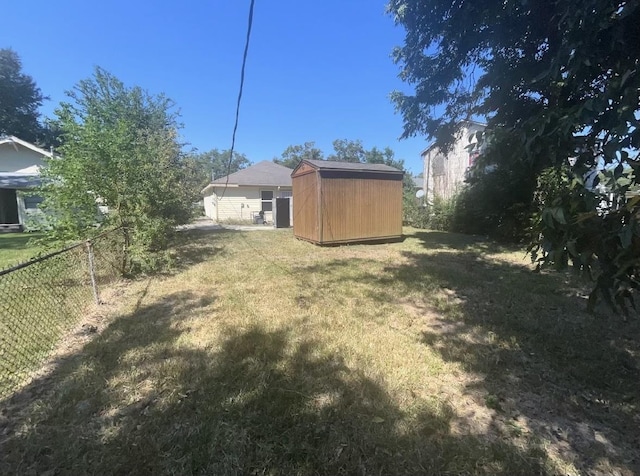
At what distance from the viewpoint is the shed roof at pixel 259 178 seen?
19.0 m

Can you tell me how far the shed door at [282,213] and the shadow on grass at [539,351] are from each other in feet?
32.7

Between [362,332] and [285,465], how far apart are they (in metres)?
1.87

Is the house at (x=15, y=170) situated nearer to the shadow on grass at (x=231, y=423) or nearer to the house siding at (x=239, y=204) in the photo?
the house siding at (x=239, y=204)

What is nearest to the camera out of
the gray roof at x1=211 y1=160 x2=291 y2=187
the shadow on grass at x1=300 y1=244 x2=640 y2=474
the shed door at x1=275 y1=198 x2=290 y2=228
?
the shadow on grass at x1=300 y1=244 x2=640 y2=474

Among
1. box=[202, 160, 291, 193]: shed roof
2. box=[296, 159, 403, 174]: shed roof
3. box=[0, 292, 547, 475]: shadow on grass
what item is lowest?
box=[0, 292, 547, 475]: shadow on grass

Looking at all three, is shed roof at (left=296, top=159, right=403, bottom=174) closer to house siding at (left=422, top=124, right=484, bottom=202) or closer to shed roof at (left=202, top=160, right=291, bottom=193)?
house siding at (left=422, top=124, right=484, bottom=202)

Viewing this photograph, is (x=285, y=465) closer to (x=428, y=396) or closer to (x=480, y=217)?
(x=428, y=396)

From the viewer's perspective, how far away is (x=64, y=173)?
5.16 m

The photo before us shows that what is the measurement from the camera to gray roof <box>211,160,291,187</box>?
19141 millimetres

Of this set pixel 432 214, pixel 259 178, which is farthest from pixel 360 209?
pixel 259 178

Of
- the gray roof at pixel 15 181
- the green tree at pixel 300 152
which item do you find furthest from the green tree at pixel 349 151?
the gray roof at pixel 15 181

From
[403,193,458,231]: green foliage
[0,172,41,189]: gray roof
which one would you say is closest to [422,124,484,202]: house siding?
[403,193,458,231]: green foliage

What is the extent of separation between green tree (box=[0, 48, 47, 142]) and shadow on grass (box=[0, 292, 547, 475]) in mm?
34398

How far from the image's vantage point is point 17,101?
26891 mm
